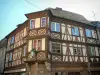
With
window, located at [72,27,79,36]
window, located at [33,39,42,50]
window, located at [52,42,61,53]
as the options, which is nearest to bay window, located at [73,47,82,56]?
window, located at [72,27,79,36]

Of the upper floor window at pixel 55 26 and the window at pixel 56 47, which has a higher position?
the upper floor window at pixel 55 26

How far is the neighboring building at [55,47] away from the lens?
1569cm

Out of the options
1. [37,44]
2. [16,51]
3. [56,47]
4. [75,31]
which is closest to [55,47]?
[56,47]

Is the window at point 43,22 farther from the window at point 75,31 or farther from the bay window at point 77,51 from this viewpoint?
the bay window at point 77,51

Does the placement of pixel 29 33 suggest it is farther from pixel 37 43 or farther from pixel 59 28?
pixel 59 28

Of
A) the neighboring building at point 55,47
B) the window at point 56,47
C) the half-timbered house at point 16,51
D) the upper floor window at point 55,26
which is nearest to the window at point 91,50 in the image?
the neighboring building at point 55,47

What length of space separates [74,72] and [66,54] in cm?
267

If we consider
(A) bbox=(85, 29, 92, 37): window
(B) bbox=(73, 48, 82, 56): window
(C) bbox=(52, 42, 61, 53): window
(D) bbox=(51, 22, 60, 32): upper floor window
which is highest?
(D) bbox=(51, 22, 60, 32): upper floor window

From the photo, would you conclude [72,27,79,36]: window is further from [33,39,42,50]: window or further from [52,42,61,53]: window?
[33,39,42,50]: window

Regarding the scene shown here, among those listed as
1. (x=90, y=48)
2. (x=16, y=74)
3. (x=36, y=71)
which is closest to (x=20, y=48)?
(x=16, y=74)

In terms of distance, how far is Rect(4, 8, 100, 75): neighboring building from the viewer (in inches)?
618

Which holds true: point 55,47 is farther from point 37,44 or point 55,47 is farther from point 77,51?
point 77,51

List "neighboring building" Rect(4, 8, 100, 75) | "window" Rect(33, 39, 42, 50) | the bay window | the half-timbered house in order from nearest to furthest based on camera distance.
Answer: "neighboring building" Rect(4, 8, 100, 75) < "window" Rect(33, 39, 42, 50) < the bay window < the half-timbered house

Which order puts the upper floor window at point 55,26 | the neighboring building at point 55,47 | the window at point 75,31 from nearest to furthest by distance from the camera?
the neighboring building at point 55,47 → the upper floor window at point 55,26 → the window at point 75,31
